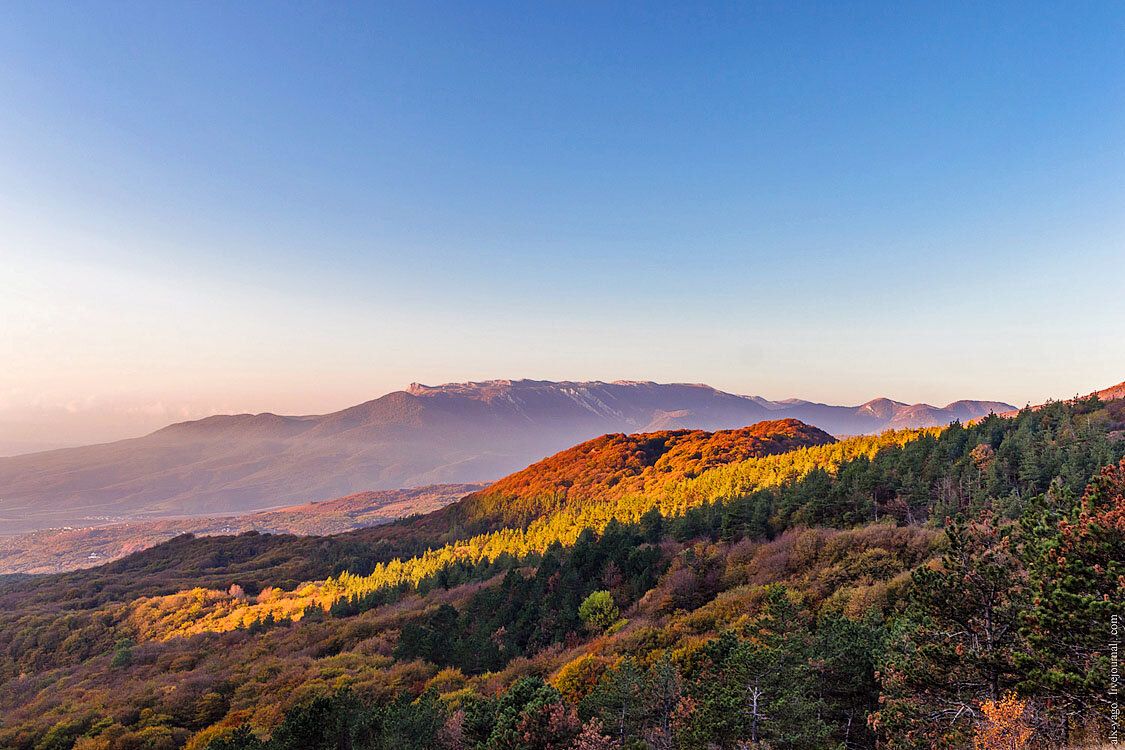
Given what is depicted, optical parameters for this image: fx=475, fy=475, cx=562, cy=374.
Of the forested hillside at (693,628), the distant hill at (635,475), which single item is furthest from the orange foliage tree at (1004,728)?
the distant hill at (635,475)

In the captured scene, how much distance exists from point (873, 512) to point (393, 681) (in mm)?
62848

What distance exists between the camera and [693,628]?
39.7m

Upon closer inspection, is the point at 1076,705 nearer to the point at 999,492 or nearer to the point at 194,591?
the point at 999,492

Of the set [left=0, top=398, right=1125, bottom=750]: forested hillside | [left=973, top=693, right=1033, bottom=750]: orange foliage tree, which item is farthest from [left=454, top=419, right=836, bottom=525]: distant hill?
[left=973, top=693, right=1033, bottom=750]: orange foliage tree

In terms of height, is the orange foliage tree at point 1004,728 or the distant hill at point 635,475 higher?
the orange foliage tree at point 1004,728

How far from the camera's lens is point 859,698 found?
70.4ft

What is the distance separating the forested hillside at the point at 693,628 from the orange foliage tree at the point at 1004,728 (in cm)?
12

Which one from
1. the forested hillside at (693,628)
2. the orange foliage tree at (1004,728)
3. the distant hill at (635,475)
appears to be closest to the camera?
the orange foliage tree at (1004,728)

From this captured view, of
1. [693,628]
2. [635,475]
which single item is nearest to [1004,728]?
[693,628]

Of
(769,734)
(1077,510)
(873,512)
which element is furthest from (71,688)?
(873,512)

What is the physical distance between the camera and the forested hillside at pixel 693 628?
41.8 feet

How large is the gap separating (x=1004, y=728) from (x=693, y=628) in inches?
1197

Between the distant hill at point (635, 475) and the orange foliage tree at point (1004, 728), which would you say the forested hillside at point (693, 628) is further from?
the distant hill at point (635, 475)

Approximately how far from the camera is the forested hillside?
12750 mm
